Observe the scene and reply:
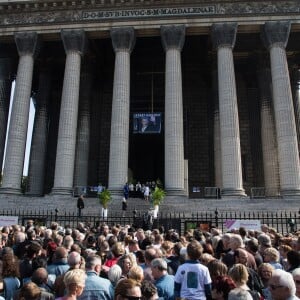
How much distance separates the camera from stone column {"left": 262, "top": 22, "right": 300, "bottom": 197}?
2812 centimetres

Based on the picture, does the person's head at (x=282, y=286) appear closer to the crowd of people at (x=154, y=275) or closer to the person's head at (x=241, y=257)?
the crowd of people at (x=154, y=275)

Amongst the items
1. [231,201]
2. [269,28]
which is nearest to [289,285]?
[231,201]

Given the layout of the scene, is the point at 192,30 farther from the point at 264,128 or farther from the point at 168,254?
the point at 168,254

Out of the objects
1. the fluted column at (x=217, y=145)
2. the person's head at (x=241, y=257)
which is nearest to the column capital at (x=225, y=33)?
the fluted column at (x=217, y=145)

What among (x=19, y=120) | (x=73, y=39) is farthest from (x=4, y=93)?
(x=73, y=39)

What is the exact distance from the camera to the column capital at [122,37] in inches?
1266

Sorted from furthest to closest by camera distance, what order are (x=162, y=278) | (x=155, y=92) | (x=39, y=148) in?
(x=155, y=92) → (x=39, y=148) → (x=162, y=278)

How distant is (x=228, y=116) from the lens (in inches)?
1163

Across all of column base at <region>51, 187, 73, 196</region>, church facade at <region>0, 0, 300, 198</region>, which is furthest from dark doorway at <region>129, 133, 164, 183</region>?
column base at <region>51, 187, 73, 196</region>

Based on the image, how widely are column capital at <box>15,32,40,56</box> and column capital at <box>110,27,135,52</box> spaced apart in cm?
677

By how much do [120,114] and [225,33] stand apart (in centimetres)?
1085

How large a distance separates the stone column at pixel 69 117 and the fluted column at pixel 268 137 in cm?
1648

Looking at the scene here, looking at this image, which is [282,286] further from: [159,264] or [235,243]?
[235,243]

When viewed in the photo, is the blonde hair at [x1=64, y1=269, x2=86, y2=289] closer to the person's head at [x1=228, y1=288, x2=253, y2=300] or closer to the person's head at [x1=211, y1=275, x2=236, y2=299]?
the person's head at [x1=211, y1=275, x2=236, y2=299]
